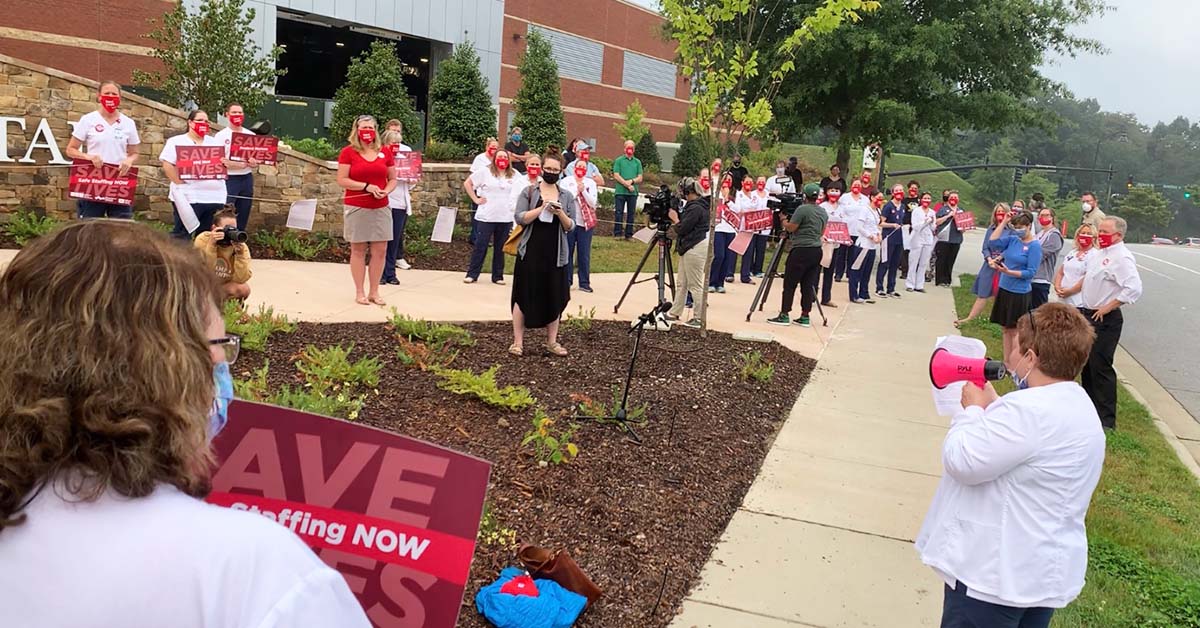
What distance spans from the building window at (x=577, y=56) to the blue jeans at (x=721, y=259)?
81.6ft

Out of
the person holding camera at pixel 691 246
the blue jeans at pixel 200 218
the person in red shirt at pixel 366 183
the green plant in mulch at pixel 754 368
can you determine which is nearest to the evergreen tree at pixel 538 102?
the person holding camera at pixel 691 246

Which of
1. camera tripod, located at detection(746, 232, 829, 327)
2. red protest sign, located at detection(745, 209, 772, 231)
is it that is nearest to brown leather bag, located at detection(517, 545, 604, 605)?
camera tripod, located at detection(746, 232, 829, 327)

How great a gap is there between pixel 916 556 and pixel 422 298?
663cm

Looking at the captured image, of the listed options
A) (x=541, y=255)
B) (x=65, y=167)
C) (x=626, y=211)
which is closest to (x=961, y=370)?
(x=541, y=255)

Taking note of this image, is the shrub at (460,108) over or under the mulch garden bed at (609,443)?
over

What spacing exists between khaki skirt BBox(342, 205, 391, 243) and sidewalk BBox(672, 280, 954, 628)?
4493mm

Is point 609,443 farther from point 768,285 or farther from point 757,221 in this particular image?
point 768,285

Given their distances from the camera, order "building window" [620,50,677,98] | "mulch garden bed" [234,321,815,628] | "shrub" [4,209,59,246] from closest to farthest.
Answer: "mulch garden bed" [234,321,815,628] < "shrub" [4,209,59,246] < "building window" [620,50,677,98]

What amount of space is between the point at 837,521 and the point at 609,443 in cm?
157

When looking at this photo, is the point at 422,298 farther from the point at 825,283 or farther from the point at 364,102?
the point at 364,102

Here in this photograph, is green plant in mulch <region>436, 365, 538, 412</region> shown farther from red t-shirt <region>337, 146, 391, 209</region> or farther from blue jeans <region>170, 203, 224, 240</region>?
blue jeans <region>170, 203, 224, 240</region>

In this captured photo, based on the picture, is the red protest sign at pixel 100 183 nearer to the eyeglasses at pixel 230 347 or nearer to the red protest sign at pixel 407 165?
the red protest sign at pixel 407 165

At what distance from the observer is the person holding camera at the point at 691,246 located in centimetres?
1074

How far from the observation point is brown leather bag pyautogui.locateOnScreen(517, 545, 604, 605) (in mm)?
4117
